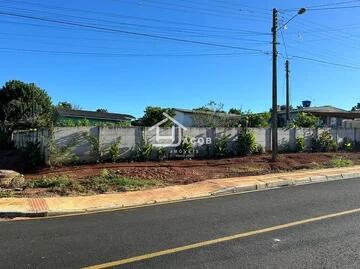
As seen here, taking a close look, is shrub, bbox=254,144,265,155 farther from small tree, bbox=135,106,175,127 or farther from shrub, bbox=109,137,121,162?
small tree, bbox=135,106,175,127

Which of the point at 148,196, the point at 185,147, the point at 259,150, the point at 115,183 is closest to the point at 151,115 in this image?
the point at 259,150

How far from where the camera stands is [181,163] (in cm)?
2000

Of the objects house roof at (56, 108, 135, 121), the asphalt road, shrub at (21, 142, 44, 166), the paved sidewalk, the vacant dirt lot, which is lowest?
the asphalt road

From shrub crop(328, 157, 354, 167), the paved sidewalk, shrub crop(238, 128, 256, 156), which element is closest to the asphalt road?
the paved sidewalk

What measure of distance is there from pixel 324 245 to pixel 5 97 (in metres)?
46.8

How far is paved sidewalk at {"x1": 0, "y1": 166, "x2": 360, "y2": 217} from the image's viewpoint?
10711 millimetres

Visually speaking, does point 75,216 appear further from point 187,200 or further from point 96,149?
point 96,149

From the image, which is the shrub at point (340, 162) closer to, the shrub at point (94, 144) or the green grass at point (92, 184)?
the green grass at point (92, 184)

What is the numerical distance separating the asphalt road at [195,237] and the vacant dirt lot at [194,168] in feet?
17.1

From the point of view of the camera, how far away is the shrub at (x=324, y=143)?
2823cm

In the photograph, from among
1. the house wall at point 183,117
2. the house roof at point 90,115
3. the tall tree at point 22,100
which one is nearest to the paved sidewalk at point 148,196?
the tall tree at point 22,100

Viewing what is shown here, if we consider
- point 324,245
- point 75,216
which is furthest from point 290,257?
point 75,216

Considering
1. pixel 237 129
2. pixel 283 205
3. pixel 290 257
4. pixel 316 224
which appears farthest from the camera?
pixel 237 129

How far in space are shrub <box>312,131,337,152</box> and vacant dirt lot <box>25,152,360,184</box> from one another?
159 inches
